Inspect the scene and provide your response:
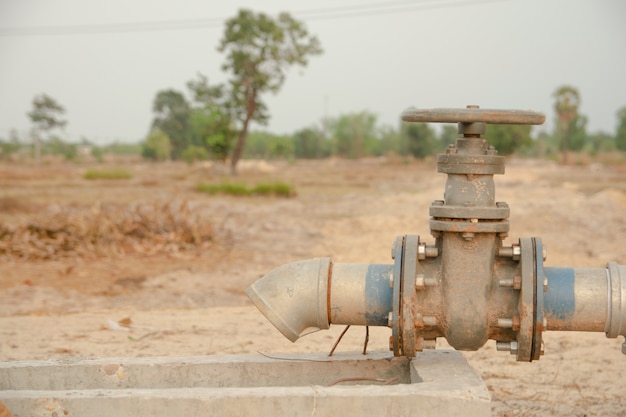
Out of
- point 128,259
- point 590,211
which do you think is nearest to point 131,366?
point 128,259

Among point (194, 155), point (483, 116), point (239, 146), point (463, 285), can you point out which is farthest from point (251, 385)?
point (194, 155)

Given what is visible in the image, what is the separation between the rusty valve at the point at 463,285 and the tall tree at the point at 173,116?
51.6m

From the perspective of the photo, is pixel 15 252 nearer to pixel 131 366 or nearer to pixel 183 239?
pixel 183 239

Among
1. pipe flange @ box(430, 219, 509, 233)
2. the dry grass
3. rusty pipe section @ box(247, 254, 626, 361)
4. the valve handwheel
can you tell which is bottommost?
the dry grass

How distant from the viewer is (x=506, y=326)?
8.88 ft

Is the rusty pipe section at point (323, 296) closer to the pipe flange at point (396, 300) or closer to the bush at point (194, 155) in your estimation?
the pipe flange at point (396, 300)

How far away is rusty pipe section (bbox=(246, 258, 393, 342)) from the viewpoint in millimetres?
2855

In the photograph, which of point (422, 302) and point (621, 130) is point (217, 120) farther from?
point (621, 130)

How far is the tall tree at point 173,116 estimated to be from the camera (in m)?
53.7

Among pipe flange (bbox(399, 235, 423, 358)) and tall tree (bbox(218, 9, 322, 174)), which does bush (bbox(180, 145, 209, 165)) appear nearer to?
tall tree (bbox(218, 9, 322, 174))

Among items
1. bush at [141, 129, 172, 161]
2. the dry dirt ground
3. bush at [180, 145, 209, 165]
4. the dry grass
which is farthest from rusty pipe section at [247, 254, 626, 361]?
bush at [141, 129, 172, 161]

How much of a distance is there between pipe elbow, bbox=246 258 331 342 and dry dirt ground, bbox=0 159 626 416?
1.37m

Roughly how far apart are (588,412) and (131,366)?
2.42 m

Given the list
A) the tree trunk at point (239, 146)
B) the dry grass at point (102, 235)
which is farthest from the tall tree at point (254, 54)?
the dry grass at point (102, 235)
